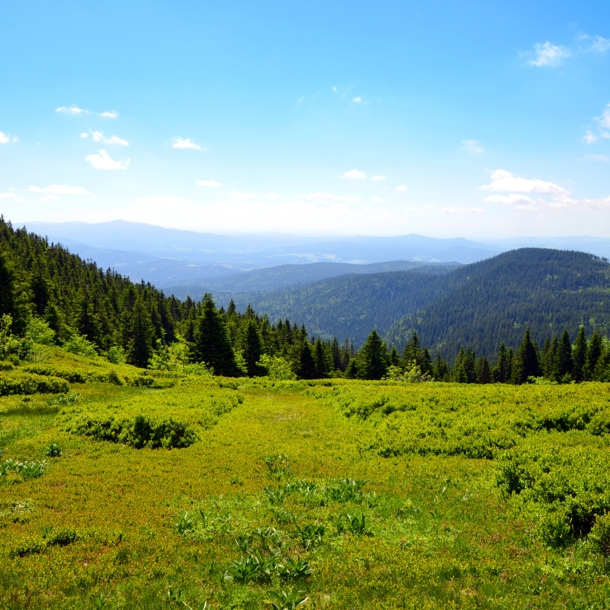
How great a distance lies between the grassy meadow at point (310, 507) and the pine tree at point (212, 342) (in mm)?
35055

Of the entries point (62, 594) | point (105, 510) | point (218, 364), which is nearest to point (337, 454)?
point (105, 510)

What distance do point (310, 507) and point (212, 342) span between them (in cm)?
4763

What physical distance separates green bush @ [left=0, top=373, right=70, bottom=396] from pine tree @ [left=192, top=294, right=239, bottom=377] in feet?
99.1

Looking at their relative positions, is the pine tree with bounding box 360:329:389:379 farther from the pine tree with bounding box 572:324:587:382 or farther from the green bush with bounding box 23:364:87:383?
the green bush with bounding box 23:364:87:383

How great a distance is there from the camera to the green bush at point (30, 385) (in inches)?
886

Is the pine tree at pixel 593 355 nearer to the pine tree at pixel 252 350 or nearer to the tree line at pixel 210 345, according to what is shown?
the tree line at pixel 210 345

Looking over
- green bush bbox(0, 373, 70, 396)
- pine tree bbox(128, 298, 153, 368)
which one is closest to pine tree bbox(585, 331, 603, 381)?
pine tree bbox(128, 298, 153, 368)

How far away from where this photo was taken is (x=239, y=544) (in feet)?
26.3

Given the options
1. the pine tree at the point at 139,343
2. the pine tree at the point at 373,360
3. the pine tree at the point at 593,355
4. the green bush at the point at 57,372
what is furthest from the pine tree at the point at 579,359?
the green bush at the point at 57,372

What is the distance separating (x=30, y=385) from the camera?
23.4 m

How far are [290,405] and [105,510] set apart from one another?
17467 mm

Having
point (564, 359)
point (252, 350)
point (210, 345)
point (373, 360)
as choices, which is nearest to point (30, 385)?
point (210, 345)

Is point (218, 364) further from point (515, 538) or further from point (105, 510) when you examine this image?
point (515, 538)

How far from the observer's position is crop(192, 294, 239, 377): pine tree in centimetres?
5522
